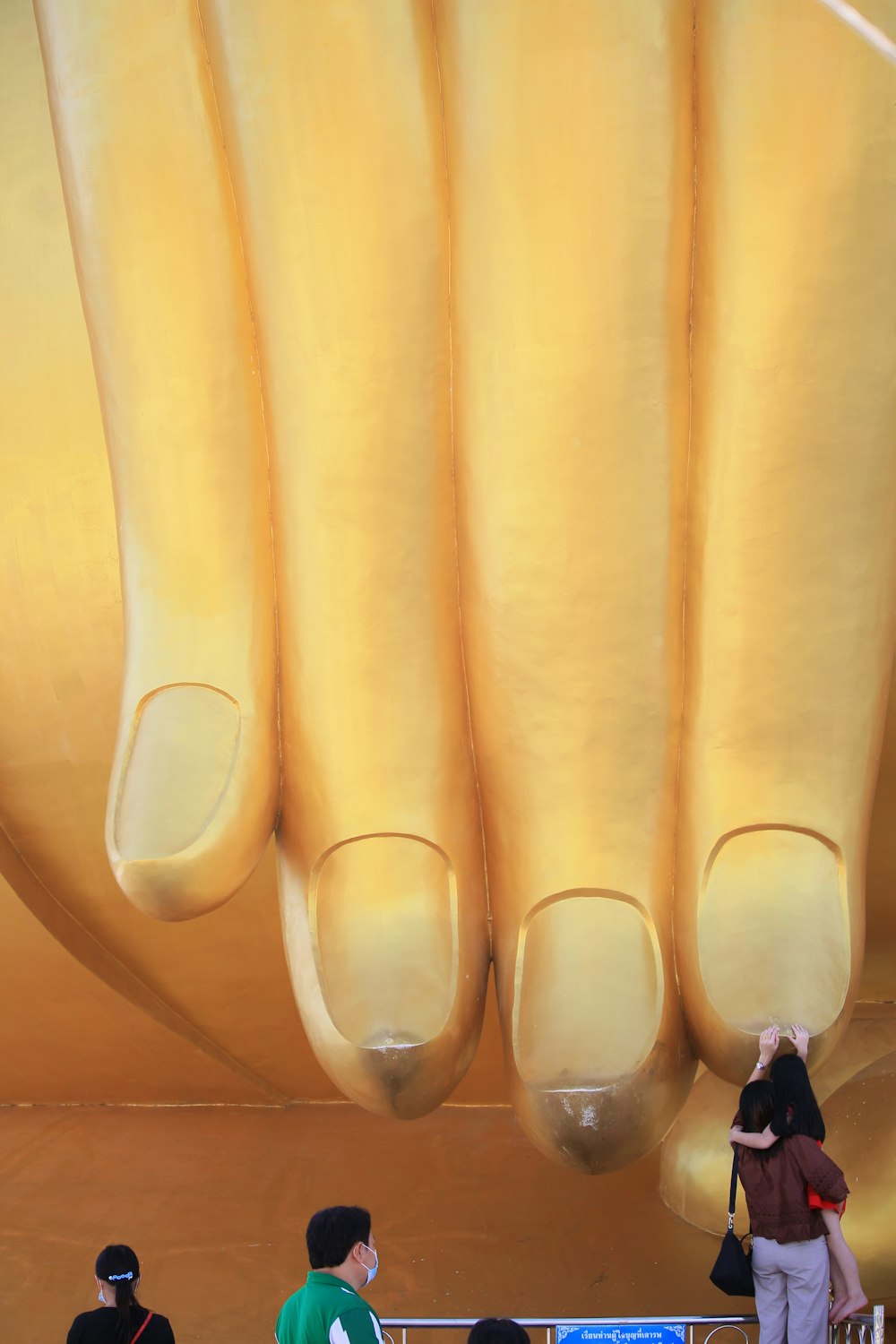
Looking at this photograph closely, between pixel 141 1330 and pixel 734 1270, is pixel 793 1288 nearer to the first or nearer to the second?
pixel 734 1270

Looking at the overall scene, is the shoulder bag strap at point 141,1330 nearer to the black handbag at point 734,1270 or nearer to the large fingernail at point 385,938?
the large fingernail at point 385,938

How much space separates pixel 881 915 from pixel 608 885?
1.01m

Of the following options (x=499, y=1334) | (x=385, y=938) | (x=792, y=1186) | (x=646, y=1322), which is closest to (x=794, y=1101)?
(x=792, y=1186)

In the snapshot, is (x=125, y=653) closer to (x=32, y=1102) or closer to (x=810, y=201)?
(x=810, y=201)

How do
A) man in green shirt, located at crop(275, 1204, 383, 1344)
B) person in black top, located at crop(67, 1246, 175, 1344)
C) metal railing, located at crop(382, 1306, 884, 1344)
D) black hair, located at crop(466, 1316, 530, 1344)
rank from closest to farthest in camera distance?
1. black hair, located at crop(466, 1316, 530, 1344)
2. man in green shirt, located at crop(275, 1204, 383, 1344)
3. person in black top, located at crop(67, 1246, 175, 1344)
4. metal railing, located at crop(382, 1306, 884, 1344)

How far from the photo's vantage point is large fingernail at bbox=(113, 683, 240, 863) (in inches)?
91.1

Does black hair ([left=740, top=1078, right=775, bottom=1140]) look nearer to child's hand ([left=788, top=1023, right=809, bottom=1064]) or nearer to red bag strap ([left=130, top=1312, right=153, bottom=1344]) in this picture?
child's hand ([left=788, top=1023, right=809, bottom=1064])

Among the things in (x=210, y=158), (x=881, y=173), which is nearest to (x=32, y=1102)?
(x=210, y=158)

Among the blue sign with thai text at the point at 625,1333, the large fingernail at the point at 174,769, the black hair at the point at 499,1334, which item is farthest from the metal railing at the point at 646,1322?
the large fingernail at the point at 174,769

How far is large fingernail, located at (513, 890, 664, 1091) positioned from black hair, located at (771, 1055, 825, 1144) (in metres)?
0.19

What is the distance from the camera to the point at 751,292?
240 centimetres

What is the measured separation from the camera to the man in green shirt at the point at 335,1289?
199 cm

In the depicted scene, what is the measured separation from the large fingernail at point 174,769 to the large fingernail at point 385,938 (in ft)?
0.82

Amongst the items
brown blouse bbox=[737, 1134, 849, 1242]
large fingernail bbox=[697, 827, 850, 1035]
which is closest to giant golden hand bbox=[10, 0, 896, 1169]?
large fingernail bbox=[697, 827, 850, 1035]
